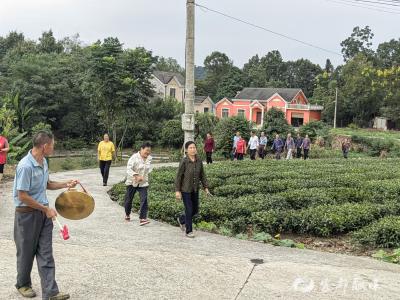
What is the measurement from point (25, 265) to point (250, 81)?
83.0 meters

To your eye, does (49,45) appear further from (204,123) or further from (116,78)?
(116,78)

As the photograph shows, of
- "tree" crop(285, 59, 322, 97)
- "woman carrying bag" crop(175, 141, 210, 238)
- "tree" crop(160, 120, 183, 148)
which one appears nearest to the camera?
"woman carrying bag" crop(175, 141, 210, 238)

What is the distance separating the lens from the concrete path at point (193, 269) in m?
5.80

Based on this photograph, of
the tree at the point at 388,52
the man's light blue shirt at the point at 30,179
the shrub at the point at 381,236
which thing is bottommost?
the shrub at the point at 381,236

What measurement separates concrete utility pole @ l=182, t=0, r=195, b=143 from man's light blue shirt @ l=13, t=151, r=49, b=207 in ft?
23.9

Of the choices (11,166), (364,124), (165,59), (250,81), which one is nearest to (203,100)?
(250,81)

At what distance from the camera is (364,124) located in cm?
6719

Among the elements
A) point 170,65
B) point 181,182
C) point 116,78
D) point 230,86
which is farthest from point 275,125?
point 170,65

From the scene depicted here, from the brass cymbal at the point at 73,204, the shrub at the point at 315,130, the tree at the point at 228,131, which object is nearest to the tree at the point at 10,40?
the shrub at the point at 315,130

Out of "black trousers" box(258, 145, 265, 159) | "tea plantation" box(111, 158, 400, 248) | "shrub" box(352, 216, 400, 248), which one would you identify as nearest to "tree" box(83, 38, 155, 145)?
"black trousers" box(258, 145, 265, 159)

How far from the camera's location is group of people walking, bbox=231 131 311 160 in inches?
916

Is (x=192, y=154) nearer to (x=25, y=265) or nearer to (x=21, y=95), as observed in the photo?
(x=25, y=265)

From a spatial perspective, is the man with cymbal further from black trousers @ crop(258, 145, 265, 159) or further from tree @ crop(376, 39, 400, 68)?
tree @ crop(376, 39, 400, 68)

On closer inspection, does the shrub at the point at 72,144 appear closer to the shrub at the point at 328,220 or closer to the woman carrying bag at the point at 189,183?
the shrub at the point at 328,220
